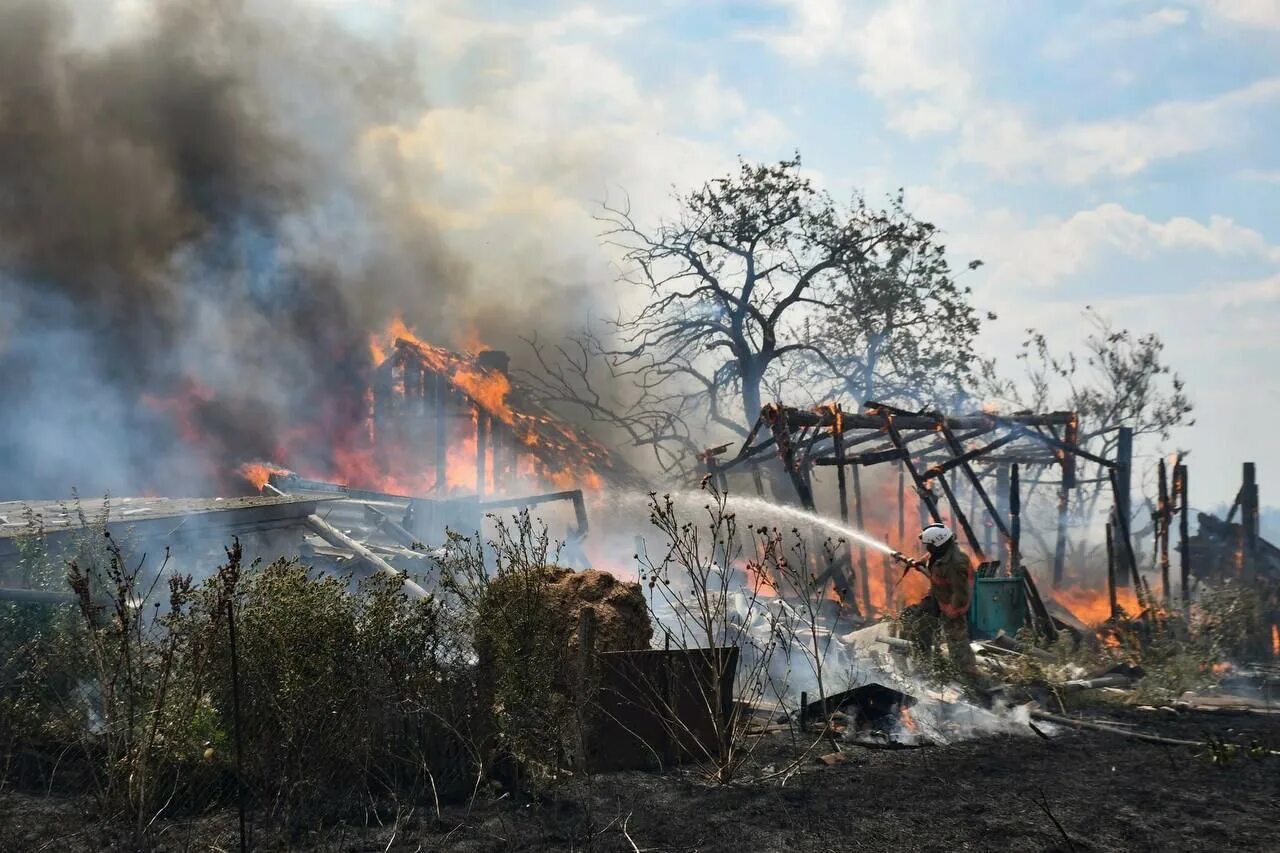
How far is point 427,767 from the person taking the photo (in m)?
7.55

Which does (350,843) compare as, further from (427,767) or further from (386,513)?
(386,513)

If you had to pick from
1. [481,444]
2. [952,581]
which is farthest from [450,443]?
[952,581]

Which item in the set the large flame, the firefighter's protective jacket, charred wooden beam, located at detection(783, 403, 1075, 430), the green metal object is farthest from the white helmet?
the large flame

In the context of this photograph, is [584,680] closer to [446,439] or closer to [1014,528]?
[1014,528]

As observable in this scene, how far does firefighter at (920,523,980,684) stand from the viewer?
1184 centimetres

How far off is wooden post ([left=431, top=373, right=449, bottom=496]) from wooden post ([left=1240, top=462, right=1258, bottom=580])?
16.9 metres

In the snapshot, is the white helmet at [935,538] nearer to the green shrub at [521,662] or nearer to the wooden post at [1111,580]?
the green shrub at [521,662]

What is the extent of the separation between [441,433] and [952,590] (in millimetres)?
16670

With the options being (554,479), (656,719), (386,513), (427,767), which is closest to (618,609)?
(656,719)

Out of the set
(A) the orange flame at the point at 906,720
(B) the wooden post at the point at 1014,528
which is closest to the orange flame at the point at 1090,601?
(B) the wooden post at the point at 1014,528

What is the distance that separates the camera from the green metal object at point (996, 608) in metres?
14.8

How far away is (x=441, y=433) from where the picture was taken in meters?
26.3

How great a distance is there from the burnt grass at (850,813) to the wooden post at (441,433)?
1777cm

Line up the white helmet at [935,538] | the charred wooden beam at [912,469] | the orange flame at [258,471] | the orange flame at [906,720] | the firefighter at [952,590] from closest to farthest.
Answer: the orange flame at [906,720] < the firefighter at [952,590] < the white helmet at [935,538] < the charred wooden beam at [912,469] < the orange flame at [258,471]
